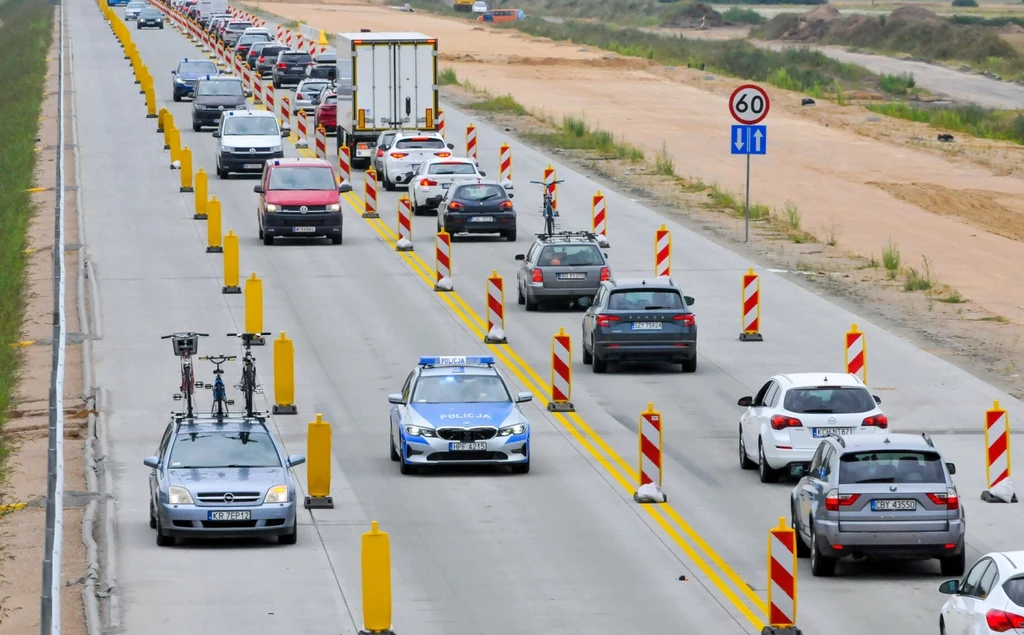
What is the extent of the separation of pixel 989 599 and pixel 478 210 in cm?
3044

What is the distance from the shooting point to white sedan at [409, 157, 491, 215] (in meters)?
46.8

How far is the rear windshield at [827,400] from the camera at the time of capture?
71.3ft

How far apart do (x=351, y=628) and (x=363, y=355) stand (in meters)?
14.6

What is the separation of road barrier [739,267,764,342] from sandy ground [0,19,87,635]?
35.0 ft

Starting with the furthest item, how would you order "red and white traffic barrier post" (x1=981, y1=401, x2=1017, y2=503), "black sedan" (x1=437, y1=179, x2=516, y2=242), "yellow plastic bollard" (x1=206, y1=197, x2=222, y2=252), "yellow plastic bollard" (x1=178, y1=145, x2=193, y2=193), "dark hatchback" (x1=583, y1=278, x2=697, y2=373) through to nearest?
1. "yellow plastic bollard" (x1=178, y1=145, x2=193, y2=193)
2. "black sedan" (x1=437, y1=179, x2=516, y2=242)
3. "yellow plastic bollard" (x1=206, y1=197, x2=222, y2=252)
4. "dark hatchback" (x1=583, y1=278, x2=697, y2=373)
5. "red and white traffic barrier post" (x1=981, y1=401, x2=1017, y2=503)

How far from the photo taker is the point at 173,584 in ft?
57.9

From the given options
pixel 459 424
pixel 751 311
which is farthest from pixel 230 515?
pixel 751 311

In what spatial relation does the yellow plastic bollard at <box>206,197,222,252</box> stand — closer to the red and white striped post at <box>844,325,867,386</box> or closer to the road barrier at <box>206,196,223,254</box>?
the road barrier at <box>206,196,223,254</box>

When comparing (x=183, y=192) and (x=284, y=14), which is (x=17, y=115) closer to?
(x=183, y=192)

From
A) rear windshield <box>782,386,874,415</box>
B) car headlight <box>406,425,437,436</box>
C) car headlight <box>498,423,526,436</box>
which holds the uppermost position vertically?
rear windshield <box>782,386,874,415</box>

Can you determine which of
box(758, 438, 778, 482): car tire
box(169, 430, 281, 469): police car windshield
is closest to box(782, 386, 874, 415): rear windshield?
box(758, 438, 778, 482): car tire

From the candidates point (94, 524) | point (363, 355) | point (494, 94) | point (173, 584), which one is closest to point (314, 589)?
point (173, 584)

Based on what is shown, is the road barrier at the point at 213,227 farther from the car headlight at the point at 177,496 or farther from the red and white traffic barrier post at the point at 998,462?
the red and white traffic barrier post at the point at 998,462

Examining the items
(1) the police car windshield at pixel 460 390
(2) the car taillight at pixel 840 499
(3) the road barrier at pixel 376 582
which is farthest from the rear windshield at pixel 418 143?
(3) the road barrier at pixel 376 582
